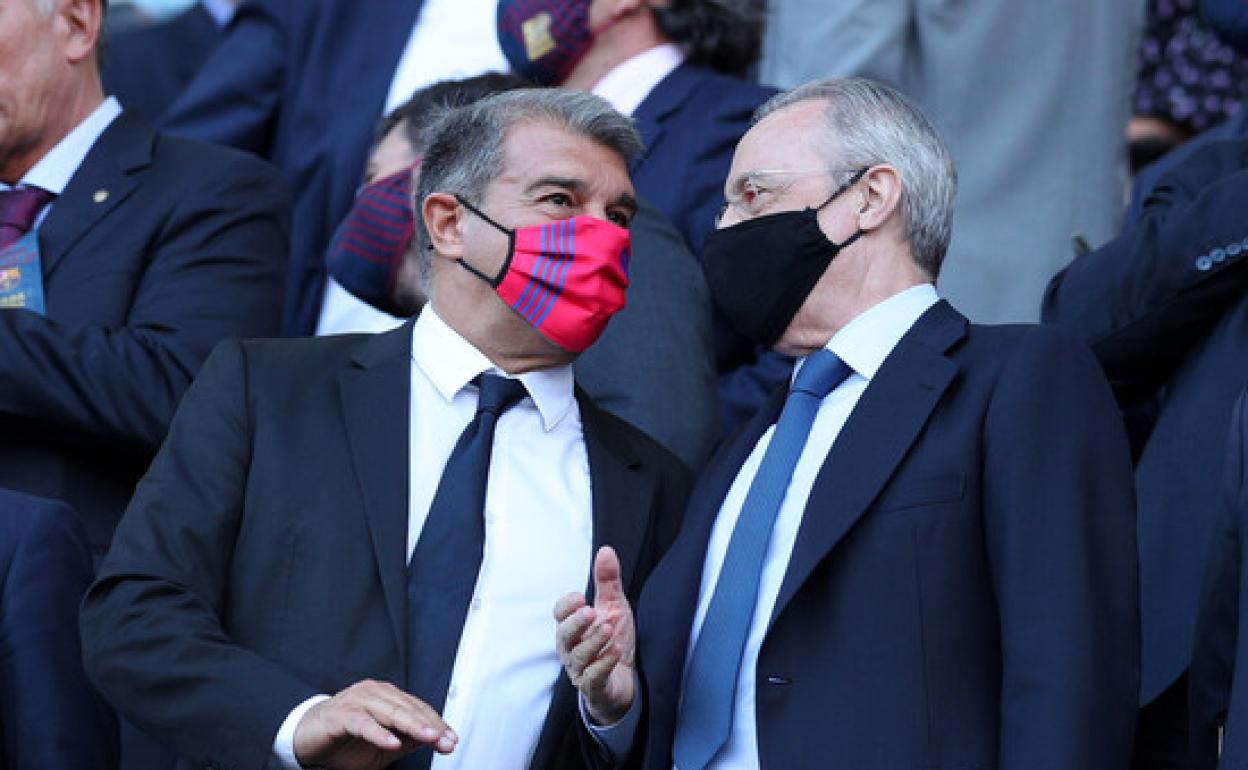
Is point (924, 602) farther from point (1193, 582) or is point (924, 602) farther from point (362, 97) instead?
point (362, 97)

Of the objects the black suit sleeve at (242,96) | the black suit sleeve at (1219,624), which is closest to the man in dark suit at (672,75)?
the black suit sleeve at (242,96)

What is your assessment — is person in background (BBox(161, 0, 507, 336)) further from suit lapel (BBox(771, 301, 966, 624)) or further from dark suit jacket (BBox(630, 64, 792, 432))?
suit lapel (BBox(771, 301, 966, 624))

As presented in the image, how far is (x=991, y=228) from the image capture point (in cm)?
579

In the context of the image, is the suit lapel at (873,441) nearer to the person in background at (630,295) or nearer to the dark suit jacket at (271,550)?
the dark suit jacket at (271,550)

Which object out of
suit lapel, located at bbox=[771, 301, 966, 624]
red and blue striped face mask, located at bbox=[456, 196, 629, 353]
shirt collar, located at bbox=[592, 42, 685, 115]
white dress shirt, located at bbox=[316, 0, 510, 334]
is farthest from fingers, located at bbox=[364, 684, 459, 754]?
white dress shirt, located at bbox=[316, 0, 510, 334]

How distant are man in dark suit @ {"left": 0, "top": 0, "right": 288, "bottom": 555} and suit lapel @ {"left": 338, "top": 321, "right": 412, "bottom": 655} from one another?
1.89 ft

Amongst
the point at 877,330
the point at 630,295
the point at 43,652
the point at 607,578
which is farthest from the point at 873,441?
the point at 43,652

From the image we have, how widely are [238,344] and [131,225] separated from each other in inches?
31.2

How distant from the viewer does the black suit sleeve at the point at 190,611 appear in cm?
384

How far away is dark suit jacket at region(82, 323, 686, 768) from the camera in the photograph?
12.7 feet

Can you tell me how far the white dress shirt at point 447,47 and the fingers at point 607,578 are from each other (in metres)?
2.70

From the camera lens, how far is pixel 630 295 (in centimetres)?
500

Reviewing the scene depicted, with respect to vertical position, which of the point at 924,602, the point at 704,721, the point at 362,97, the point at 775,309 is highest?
the point at 362,97

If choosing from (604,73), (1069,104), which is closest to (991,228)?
(1069,104)
